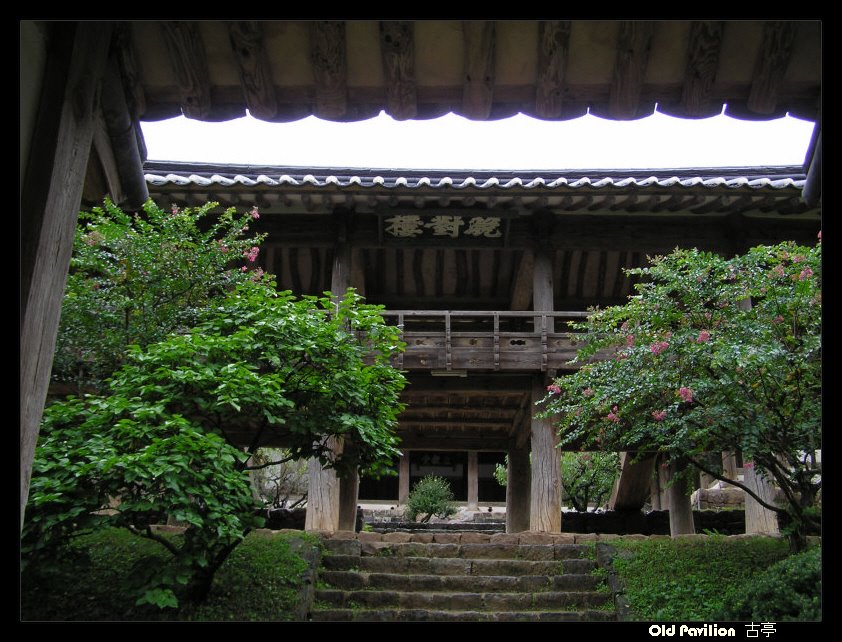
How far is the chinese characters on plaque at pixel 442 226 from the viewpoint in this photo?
13.8 m

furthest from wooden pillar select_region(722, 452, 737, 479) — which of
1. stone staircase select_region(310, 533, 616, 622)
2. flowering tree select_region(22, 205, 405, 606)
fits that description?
flowering tree select_region(22, 205, 405, 606)

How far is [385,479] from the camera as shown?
2777 cm

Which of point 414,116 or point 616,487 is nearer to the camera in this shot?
point 414,116

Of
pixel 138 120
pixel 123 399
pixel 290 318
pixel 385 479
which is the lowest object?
pixel 385 479

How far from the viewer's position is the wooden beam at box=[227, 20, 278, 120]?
3.60 m

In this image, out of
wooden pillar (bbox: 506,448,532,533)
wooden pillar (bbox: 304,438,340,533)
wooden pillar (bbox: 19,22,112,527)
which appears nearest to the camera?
wooden pillar (bbox: 19,22,112,527)

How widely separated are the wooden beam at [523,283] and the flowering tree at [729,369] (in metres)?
4.52

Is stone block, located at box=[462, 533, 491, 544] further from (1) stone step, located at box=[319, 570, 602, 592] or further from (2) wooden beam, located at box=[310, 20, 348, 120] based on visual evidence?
(2) wooden beam, located at box=[310, 20, 348, 120]

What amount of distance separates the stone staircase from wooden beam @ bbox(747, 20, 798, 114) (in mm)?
6787

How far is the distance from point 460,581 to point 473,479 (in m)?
18.1

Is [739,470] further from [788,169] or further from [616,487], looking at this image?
[788,169]

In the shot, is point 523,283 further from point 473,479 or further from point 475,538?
point 473,479

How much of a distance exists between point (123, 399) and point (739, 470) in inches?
607
